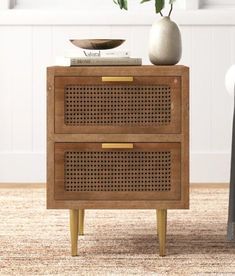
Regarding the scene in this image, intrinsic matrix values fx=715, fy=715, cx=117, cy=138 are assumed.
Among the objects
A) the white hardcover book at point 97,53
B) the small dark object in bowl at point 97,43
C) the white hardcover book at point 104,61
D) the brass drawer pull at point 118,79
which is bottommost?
the brass drawer pull at point 118,79

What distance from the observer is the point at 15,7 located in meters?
3.72

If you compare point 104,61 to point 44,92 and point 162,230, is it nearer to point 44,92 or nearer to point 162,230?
point 162,230

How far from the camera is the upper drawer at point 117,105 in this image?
6.89ft

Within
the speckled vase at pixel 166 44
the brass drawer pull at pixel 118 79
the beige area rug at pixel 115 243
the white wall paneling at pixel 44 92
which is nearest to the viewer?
the beige area rug at pixel 115 243

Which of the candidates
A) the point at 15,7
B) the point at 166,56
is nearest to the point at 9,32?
the point at 15,7

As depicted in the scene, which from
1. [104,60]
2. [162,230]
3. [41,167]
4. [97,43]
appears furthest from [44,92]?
[162,230]

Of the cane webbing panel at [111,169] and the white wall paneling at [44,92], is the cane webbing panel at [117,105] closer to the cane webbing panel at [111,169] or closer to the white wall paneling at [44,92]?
the cane webbing panel at [111,169]

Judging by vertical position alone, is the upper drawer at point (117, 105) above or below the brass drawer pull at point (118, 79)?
below

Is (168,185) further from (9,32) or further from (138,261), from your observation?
(9,32)

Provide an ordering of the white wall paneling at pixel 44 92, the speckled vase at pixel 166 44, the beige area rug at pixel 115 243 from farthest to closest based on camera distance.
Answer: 1. the white wall paneling at pixel 44 92
2. the speckled vase at pixel 166 44
3. the beige area rug at pixel 115 243

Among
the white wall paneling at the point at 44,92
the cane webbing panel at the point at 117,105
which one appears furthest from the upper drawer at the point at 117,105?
the white wall paneling at the point at 44,92

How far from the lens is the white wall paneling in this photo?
3662 mm

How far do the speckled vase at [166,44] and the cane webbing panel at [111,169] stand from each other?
310 mm

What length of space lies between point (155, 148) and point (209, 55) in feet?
5.43
